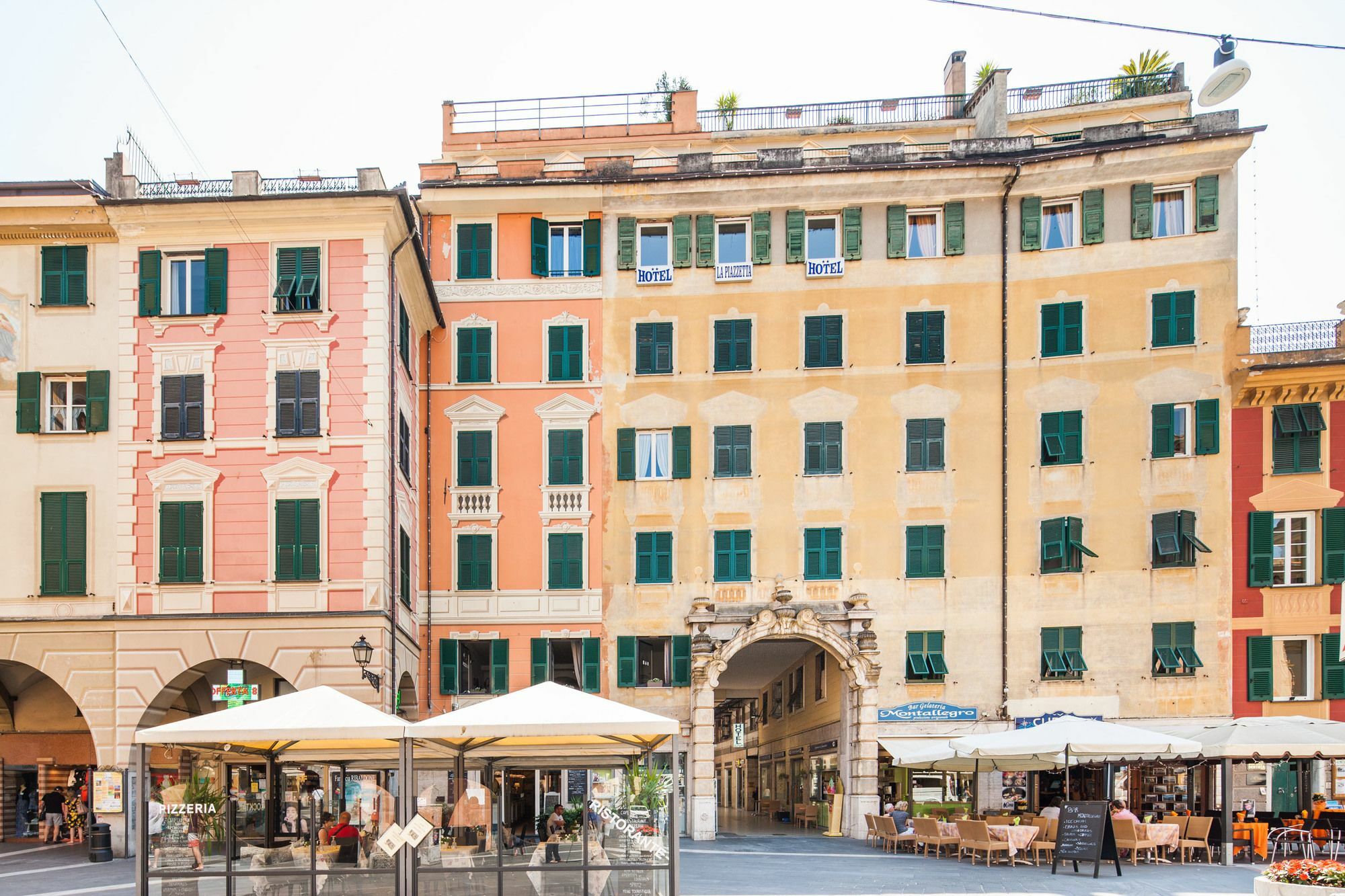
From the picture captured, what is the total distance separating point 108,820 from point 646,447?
15550mm

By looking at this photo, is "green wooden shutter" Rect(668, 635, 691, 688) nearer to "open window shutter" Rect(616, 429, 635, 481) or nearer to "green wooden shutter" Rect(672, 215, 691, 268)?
"open window shutter" Rect(616, 429, 635, 481)

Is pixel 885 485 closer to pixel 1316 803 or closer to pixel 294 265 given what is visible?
pixel 1316 803

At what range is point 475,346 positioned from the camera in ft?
117

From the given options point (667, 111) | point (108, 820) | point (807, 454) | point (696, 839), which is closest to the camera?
point (108, 820)

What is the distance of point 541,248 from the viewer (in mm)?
35625

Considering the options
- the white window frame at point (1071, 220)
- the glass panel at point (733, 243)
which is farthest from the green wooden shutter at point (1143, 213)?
the glass panel at point (733, 243)

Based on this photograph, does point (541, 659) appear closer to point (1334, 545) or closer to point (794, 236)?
point (794, 236)

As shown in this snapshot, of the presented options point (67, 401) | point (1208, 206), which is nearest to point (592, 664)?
point (67, 401)

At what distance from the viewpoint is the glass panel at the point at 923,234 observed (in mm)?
35281

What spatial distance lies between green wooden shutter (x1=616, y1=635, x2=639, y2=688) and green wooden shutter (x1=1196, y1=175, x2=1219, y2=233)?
59.3 feet

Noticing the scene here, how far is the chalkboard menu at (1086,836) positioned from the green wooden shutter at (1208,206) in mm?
17014

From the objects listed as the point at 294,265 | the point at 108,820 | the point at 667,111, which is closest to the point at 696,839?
the point at 108,820

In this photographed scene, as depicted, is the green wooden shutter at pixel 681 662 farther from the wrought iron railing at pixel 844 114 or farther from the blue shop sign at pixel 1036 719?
the wrought iron railing at pixel 844 114

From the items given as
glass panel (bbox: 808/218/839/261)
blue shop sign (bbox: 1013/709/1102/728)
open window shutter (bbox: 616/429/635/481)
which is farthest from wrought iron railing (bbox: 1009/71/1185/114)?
blue shop sign (bbox: 1013/709/1102/728)
